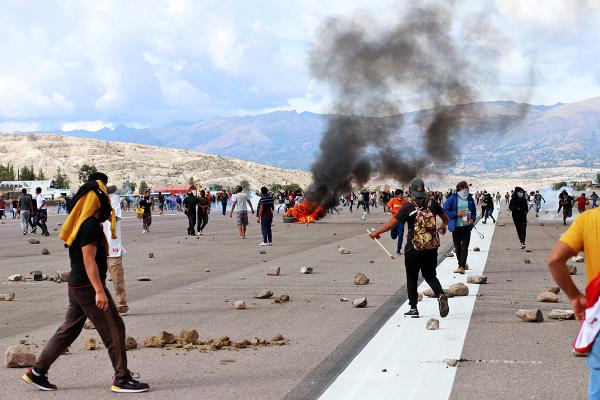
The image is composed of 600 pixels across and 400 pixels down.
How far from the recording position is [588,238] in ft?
13.6

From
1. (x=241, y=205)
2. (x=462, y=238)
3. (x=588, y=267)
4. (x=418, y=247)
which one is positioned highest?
(x=241, y=205)

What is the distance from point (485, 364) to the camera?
7254mm

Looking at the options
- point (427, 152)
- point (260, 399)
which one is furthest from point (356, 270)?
point (427, 152)

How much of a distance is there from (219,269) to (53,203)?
6914cm

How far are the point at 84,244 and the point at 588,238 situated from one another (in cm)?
367

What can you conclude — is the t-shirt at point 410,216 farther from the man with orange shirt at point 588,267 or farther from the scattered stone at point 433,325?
the man with orange shirt at point 588,267

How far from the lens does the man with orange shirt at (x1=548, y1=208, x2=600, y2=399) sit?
4.11 m

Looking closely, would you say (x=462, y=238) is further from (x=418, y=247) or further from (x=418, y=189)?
(x=418, y=247)

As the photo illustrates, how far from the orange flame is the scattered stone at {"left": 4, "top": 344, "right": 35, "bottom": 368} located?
34.9m

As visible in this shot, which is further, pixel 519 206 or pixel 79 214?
pixel 519 206

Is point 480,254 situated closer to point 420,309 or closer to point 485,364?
point 420,309

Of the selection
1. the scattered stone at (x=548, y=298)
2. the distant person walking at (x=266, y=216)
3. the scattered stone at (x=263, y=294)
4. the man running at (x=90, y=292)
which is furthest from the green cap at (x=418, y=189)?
the distant person walking at (x=266, y=216)

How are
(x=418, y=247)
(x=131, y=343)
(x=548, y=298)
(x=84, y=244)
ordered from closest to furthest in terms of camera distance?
(x=84, y=244), (x=131, y=343), (x=418, y=247), (x=548, y=298)

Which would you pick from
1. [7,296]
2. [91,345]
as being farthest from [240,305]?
[7,296]
